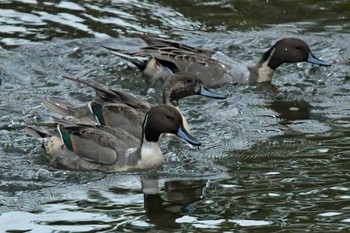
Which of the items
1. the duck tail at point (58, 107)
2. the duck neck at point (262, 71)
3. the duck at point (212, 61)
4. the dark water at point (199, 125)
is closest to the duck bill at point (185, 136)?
the dark water at point (199, 125)

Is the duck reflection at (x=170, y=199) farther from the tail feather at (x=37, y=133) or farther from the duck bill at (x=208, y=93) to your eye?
the duck bill at (x=208, y=93)

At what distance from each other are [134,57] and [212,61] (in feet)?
2.94

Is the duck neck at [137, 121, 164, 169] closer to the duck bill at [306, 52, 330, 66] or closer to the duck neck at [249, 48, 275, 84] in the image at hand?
the duck neck at [249, 48, 275, 84]

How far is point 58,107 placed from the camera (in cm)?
1141

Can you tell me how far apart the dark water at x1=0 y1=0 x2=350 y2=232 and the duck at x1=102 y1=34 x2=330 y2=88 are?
0.18 metres

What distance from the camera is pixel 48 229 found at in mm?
8641

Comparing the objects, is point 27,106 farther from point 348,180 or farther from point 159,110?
point 348,180

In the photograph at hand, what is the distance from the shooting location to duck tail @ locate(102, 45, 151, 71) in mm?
13539

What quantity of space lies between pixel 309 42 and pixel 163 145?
13.2ft

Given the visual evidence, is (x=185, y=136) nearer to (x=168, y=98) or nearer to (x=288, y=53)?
(x=168, y=98)

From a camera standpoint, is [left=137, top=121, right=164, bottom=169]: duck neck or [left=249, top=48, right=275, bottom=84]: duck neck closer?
[left=137, top=121, right=164, bottom=169]: duck neck

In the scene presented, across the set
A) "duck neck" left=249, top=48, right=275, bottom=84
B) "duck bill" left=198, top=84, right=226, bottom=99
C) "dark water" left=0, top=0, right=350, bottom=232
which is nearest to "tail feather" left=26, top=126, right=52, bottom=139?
"dark water" left=0, top=0, right=350, bottom=232

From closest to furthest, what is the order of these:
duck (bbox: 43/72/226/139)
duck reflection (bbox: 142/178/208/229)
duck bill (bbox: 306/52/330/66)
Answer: duck reflection (bbox: 142/178/208/229), duck (bbox: 43/72/226/139), duck bill (bbox: 306/52/330/66)

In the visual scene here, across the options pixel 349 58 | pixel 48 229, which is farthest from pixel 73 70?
pixel 48 229
